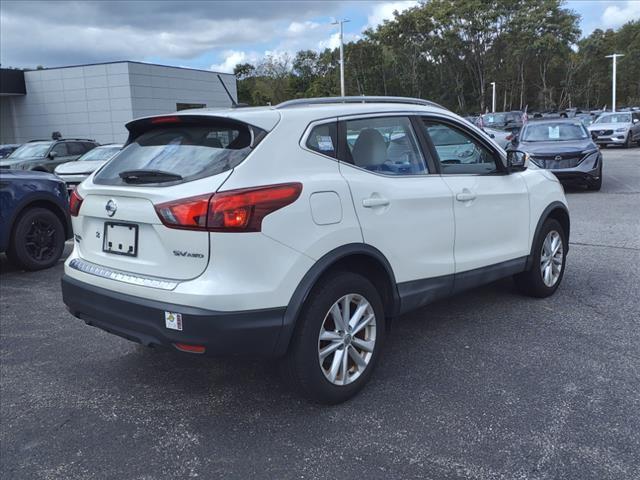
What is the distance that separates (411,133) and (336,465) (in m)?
2.26

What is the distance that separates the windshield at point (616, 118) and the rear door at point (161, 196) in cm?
2944

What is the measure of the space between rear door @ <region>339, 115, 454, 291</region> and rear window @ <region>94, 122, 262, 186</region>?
65cm

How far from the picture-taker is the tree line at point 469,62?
50.2 metres

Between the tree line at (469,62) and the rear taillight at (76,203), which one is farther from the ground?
the tree line at (469,62)

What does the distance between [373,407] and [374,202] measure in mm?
1206

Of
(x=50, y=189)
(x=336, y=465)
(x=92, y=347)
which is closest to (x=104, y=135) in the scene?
(x=50, y=189)

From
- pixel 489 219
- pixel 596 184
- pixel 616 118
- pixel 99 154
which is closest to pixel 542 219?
pixel 489 219

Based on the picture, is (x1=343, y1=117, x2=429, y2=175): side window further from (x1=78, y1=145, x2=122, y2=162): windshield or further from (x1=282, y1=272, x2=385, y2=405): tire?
(x1=78, y1=145, x2=122, y2=162): windshield

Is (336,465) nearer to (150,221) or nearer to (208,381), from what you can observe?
(208,381)

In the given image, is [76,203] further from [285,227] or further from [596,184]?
[596,184]

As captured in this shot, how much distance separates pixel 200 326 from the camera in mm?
2945

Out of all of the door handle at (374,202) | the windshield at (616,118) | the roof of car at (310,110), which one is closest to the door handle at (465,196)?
the roof of car at (310,110)

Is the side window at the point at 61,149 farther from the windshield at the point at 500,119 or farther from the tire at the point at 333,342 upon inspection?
the windshield at the point at 500,119

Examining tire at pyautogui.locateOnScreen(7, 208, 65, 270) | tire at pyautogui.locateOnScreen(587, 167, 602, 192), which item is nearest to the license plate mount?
tire at pyautogui.locateOnScreen(7, 208, 65, 270)
